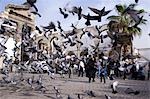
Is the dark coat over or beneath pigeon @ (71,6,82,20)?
beneath

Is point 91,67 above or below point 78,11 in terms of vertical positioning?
below

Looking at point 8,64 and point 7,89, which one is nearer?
point 7,89

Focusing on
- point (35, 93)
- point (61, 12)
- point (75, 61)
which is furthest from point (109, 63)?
point (61, 12)

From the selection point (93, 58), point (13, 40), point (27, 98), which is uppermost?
point (13, 40)

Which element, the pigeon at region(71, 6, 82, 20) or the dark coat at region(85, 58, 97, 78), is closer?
the pigeon at region(71, 6, 82, 20)

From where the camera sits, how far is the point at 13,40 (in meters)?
34.4

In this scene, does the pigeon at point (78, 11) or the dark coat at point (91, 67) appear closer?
the pigeon at point (78, 11)

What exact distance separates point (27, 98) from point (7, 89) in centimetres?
249

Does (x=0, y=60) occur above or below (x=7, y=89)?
above

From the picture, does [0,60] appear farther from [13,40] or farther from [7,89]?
[7,89]

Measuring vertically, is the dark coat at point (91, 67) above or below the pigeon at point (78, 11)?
below

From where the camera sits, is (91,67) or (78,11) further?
(91,67)

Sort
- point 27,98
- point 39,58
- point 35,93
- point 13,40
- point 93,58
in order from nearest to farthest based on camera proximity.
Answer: point 27,98 → point 35,93 → point 93,58 → point 39,58 → point 13,40

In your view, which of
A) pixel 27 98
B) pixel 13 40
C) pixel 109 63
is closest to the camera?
pixel 27 98
